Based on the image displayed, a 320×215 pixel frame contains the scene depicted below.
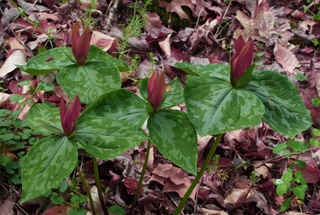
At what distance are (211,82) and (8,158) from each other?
1362mm

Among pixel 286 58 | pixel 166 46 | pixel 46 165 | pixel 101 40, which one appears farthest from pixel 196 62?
pixel 46 165

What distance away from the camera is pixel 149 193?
165 centimetres

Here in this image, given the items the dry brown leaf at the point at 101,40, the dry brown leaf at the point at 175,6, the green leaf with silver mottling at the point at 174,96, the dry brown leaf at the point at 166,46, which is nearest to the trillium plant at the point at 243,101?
the green leaf with silver mottling at the point at 174,96

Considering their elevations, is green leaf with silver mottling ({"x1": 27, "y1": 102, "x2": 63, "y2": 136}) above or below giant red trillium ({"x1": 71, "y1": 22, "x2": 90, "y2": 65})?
below

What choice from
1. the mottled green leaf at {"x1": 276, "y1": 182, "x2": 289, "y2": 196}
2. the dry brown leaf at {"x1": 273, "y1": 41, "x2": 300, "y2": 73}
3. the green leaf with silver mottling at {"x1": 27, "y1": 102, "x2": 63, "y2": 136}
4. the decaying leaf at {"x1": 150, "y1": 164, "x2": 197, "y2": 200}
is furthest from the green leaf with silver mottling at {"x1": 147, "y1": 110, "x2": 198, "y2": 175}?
the dry brown leaf at {"x1": 273, "y1": 41, "x2": 300, "y2": 73}

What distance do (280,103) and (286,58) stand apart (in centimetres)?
241

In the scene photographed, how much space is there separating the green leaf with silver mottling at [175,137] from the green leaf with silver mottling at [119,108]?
0.05 meters

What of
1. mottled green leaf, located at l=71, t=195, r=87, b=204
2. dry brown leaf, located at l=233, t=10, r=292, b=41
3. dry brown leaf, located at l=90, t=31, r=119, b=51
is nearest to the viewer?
mottled green leaf, located at l=71, t=195, r=87, b=204

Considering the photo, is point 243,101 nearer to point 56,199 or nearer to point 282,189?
point 282,189

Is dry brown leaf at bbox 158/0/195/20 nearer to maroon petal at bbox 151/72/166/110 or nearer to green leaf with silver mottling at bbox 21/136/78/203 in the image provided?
maroon petal at bbox 151/72/166/110

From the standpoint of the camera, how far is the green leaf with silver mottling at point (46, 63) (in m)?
1.02

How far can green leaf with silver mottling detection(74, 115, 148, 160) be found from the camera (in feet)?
2.75

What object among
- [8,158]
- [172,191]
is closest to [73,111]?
[8,158]

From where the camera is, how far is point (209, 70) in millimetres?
1086
